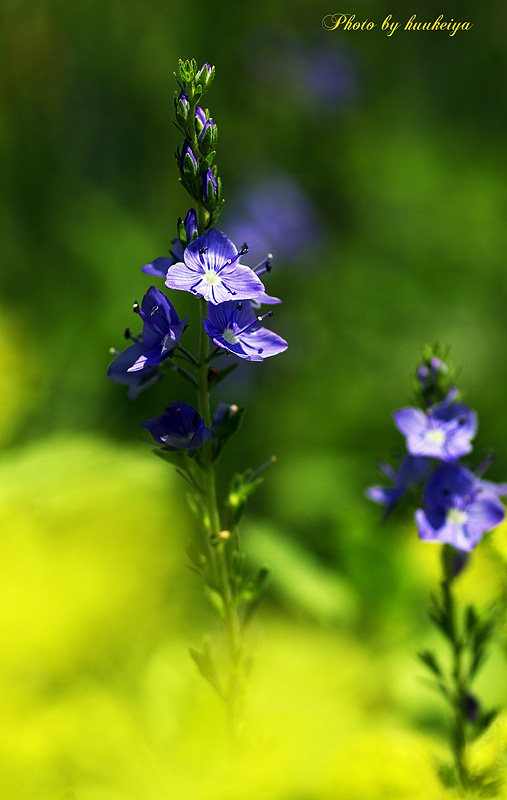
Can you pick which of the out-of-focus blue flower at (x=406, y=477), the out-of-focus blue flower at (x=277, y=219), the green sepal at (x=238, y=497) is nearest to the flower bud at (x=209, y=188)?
the green sepal at (x=238, y=497)

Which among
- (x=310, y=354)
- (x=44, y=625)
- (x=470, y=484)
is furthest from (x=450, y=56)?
(x=44, y=625)

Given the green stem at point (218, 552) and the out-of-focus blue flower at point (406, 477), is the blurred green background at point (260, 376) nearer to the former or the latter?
the green stem at point (218, 552)

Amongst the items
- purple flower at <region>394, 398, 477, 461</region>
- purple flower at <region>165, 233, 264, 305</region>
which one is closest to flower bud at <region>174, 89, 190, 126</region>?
purple flower at <region>165, 233, 264, 305</region>

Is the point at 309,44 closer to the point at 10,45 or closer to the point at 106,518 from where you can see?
the point at 10,45

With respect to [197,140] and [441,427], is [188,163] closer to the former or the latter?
[197,140]

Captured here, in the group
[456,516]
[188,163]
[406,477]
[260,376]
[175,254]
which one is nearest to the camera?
[188,163]

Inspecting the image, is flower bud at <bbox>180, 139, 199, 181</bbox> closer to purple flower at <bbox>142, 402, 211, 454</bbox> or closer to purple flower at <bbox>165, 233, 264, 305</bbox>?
purple flower at <bbox>165, 233, 264, 305</bbox>

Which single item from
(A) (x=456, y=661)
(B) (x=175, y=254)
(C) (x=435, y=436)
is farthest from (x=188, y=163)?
(A) (x=456, y=661)
